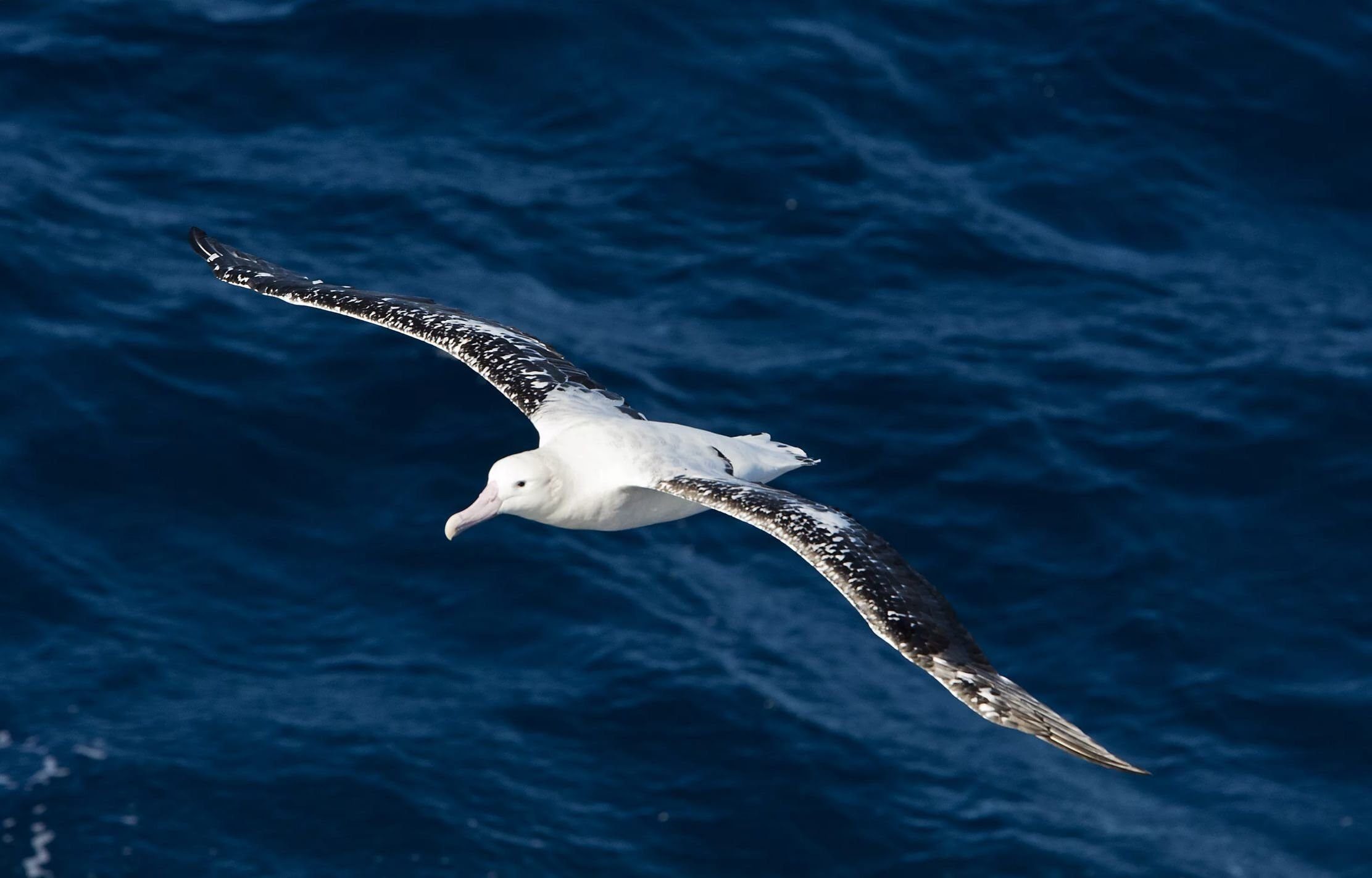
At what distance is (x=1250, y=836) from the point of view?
2441 centimetres

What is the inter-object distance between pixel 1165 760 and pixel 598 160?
11.8 metres

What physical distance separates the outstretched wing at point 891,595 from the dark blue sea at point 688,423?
7114 millimetres

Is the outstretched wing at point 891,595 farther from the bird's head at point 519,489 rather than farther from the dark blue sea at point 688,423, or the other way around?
the dark blue sea at point 688,423

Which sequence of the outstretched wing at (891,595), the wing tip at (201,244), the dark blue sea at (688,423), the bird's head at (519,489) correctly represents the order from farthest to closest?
the dark blue sea at (688,423) < the wing tip at (201,244) < the bird's head at (519,489) < the outstretched wing at (891,595)

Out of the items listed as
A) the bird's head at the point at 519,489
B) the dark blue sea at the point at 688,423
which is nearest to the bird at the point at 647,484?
the bird's head at the point at 519,489

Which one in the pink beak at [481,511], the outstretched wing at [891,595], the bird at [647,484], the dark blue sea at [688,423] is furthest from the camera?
the dark blue sea at [688,423]

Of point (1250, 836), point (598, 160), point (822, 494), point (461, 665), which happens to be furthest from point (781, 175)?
point (1250, 836)

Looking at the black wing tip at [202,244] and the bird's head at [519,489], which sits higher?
the black wing tip at [202,244]

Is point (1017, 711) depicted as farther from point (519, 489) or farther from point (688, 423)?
Answer: point (688, 423)

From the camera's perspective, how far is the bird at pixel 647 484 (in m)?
16.2

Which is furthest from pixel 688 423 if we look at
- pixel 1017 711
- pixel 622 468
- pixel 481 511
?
pixel 1017 711

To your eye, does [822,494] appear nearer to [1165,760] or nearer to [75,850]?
[1165,760]

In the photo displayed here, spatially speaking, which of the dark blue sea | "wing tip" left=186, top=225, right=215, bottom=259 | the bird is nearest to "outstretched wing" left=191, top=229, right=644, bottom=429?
the bird

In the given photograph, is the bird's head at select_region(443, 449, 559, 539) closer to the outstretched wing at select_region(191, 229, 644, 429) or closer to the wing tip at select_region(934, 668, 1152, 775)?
the outstretched wing at select_region(191, 229, 644, 429)
